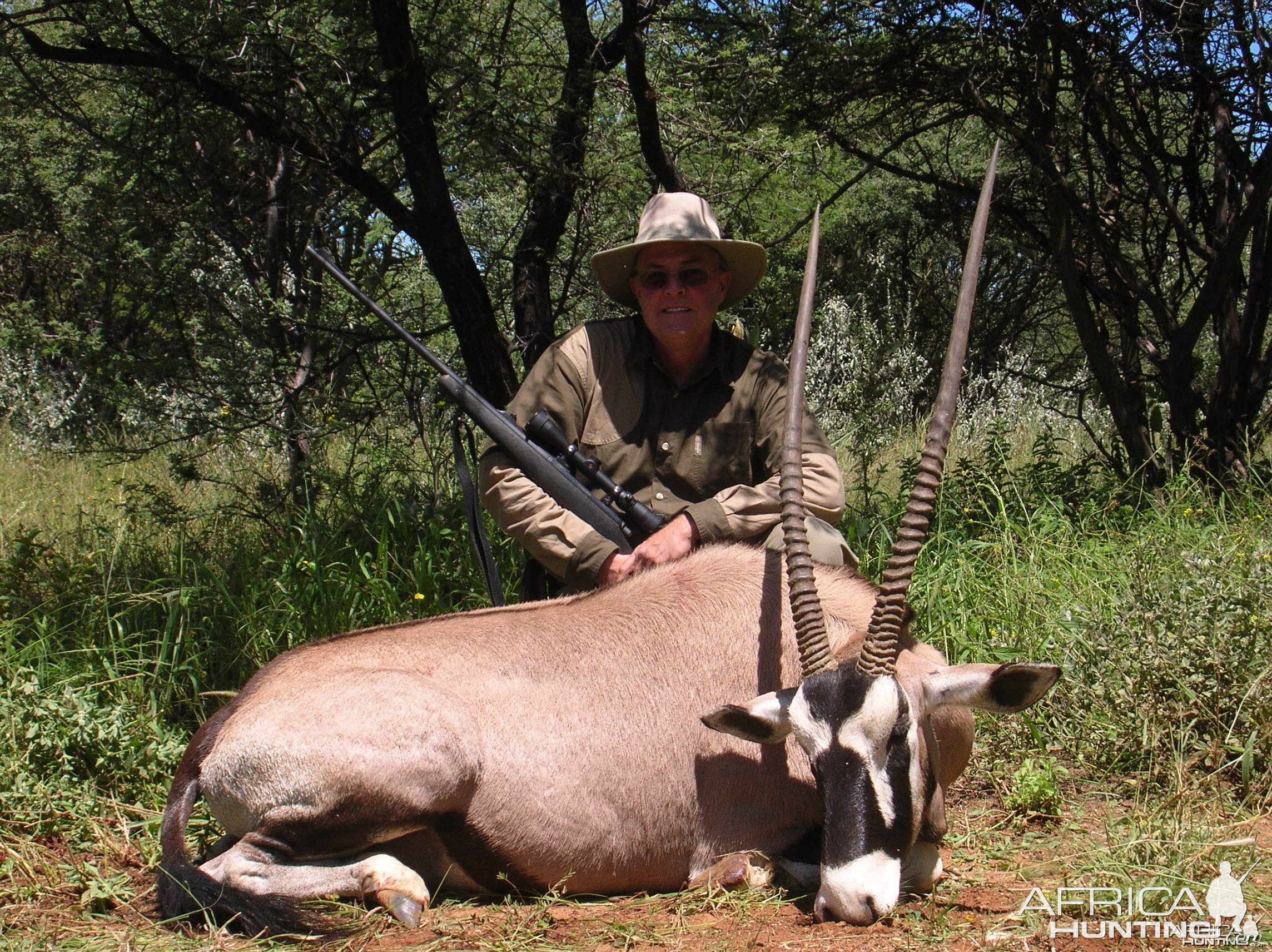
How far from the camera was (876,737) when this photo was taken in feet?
10.2

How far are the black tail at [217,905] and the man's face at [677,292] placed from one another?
2461 millimetres

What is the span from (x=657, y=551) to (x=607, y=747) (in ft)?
2.89

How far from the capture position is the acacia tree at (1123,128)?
6402 mm

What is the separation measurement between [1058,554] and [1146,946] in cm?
278

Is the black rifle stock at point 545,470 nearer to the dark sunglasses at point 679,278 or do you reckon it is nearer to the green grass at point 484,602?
the dark sunglasses at point 679,278

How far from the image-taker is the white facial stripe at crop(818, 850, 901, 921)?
3.04 m

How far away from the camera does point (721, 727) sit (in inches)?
132

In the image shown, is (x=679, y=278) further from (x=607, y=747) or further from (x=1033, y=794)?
(x=1033, y=794)

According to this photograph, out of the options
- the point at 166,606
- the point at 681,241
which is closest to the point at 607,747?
the point at 681,241

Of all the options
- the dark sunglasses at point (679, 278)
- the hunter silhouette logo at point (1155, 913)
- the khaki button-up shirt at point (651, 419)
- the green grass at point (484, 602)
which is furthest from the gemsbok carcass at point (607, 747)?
the dark sunglasses at point (679, 278)

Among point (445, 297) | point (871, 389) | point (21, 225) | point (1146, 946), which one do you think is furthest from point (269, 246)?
point (21, 225)

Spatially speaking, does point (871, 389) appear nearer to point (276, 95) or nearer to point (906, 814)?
point (276, 95)

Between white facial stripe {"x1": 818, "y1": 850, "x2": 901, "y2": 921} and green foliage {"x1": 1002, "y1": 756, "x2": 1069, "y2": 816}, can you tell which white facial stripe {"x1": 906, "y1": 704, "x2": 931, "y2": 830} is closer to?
white facial stripe {"x1": 818, "y1": 850, "x2": 901, "y2": 921}

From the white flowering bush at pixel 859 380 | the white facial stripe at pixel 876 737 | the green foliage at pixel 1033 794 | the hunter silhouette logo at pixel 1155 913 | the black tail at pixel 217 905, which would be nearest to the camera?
the hunter silhouette logo at pixel 1155 913
